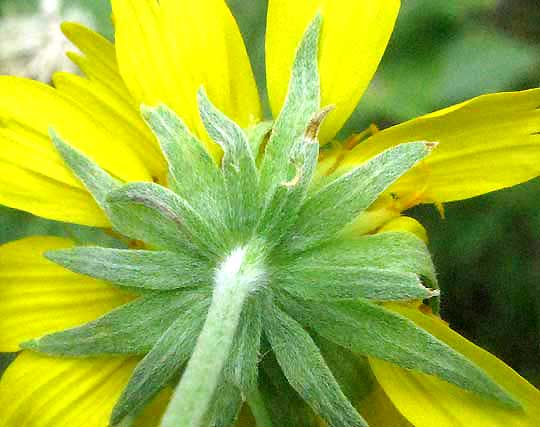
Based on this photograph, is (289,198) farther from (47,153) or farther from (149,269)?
(47,153)

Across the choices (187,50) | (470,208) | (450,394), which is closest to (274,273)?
(450,394)

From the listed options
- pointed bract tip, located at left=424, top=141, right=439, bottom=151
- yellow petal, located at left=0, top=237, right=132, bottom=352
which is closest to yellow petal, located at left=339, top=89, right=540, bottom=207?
pointed bract tip, located at left=424, top=141, right=439, bottom=151

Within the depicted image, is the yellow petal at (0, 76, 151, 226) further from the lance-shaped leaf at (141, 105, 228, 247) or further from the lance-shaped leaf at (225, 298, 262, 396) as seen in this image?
the lance-shaped leaf at (225, 298, 262, 396)

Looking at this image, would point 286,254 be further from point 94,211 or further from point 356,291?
point 94,211

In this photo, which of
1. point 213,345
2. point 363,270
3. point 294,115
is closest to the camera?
point 213,345

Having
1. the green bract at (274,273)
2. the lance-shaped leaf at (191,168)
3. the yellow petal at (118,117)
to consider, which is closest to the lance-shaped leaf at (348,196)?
the green bract at (274,273)

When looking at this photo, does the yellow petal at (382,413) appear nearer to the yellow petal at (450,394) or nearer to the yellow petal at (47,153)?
the yellow petal at (450,394)
